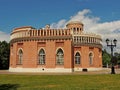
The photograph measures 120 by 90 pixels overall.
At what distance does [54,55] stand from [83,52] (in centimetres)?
751

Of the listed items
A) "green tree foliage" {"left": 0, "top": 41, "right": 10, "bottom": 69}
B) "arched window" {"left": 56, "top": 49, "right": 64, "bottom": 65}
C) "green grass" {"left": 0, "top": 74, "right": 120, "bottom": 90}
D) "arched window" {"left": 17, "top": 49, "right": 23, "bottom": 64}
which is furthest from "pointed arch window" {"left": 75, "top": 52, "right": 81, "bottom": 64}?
"green grass" {"left": 0, "top": 74, "right": 120, "bottom": 90}

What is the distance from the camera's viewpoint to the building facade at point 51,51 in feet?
141

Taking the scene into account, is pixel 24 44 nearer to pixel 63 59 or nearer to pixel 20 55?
pixel 20 55

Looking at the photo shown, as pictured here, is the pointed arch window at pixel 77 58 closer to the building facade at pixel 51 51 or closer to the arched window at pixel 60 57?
the building facade at pixel 51 51

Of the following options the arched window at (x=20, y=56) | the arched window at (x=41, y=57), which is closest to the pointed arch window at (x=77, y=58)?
Result: the arched window at (x=41, y=57)

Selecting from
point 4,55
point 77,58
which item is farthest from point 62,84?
point 4,55

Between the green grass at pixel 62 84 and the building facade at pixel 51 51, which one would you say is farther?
the building facade at pixel 51 51

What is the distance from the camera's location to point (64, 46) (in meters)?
43.2

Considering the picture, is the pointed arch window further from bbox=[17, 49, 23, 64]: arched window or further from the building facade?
bbox=[17, 49, 23, 64]: arched window

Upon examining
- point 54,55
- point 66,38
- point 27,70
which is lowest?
point 27,70

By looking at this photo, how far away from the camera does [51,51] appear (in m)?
43.5

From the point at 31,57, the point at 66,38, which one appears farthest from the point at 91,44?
the point at 31,57

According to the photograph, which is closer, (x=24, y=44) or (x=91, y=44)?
(x=24, y=44)

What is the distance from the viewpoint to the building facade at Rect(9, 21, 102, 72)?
43125 mm
